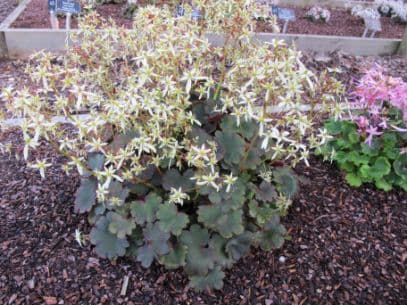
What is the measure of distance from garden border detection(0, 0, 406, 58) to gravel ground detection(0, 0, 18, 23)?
252mm

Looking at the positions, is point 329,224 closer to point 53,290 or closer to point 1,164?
point 53,290

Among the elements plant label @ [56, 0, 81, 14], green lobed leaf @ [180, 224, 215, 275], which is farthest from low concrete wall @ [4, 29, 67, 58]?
green lobed leaf @ [180, 224, 215, 275]

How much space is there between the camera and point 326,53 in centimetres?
463

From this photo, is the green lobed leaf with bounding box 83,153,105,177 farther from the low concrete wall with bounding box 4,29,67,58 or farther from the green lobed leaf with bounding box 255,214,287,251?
the low concrete wall with bounding box 4,29,67,58

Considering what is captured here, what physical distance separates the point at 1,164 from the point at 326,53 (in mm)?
3497

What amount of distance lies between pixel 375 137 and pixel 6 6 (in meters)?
5.00

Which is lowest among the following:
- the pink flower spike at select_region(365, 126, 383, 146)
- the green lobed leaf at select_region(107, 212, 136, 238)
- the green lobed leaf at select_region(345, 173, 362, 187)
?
the green lobed leaf at select_region(345, 173, 362, 187)

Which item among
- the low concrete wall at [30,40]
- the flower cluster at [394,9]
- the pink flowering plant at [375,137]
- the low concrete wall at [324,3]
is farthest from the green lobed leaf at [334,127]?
the flower cluster at [394,9]

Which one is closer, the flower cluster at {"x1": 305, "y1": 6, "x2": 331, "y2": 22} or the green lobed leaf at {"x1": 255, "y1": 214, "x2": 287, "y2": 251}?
the green lobed leaf at {"x1": 255, "y1": 214, "x2": 287, "y2": 251}

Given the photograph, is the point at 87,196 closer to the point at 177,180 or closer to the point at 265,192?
the point at 177,180

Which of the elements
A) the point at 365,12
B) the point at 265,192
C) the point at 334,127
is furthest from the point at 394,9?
the point at 265,192

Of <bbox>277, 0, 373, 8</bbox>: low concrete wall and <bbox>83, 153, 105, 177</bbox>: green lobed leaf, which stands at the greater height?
<bbox>277, 0, 373, 8</bbox>: low concrete wall

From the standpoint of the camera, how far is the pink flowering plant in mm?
2375

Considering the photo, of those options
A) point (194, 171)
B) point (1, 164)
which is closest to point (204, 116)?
point (194, 171)
